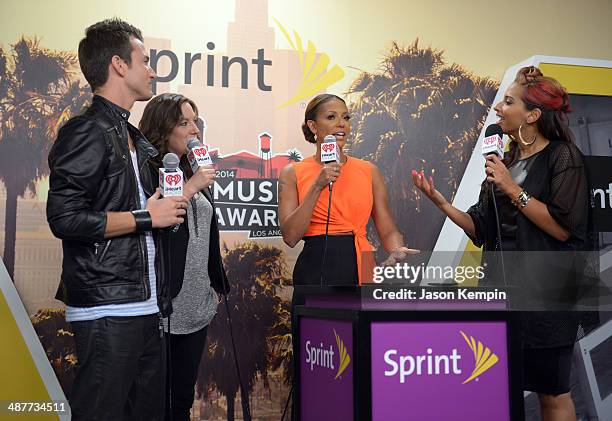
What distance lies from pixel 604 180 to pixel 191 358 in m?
2.64

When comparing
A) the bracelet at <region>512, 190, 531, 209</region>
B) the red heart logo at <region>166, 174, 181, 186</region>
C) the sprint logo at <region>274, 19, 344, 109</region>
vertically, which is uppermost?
the sprint logo at <region>274, 19, 344, 109</region>

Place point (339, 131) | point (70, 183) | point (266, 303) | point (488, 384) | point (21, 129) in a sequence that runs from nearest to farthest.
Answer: point (488, 384) < point (70, 183) < point (339, 131) < point (21, 129) < point (266, 303)

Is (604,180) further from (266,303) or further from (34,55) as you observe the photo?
(34,55)

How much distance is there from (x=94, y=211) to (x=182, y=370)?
0.97m

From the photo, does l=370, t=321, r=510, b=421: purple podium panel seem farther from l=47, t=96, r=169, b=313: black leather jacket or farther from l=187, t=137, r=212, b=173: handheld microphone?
l=187, t=137, r=212, b=173: handheld microphone

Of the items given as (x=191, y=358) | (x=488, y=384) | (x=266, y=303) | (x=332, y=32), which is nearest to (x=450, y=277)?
(x=488, y=384)

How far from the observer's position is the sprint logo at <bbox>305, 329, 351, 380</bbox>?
1.71 meters

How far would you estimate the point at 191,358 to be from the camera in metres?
2.61

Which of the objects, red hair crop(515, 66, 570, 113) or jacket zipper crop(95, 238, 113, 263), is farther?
red hair crop(515, 66, 570, 113)

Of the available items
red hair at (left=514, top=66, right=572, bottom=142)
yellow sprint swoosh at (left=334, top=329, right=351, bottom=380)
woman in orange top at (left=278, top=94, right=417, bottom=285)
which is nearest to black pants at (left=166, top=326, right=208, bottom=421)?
woman in orange top at (left=278, top=94, right=417, bottom=285)

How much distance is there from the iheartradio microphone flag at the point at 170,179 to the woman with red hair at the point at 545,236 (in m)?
1.08

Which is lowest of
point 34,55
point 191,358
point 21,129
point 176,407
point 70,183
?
point 176,407

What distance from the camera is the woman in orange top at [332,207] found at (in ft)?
9.34
